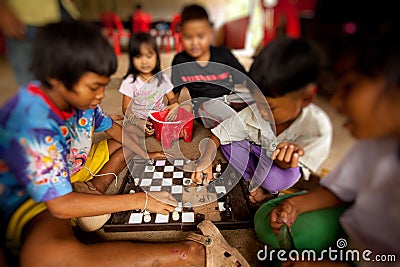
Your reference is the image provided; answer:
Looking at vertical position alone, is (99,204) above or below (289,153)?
below

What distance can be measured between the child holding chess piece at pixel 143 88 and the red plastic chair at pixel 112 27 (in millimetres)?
105

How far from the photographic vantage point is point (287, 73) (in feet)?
1.49

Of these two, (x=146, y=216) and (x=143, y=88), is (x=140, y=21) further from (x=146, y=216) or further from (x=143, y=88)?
(x=146, y=216)

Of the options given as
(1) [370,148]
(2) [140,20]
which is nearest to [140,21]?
(2) [140,20]

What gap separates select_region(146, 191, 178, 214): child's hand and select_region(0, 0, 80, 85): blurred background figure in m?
0.46

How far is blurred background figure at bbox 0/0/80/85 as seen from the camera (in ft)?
1.54

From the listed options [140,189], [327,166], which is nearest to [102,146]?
[140,189]

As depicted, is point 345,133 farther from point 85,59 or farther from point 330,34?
point 85,59

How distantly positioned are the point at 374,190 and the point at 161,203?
0.55m

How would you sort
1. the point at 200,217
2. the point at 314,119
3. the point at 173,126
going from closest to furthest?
the point at 314,119
the point at 173,126
the point at 200,217

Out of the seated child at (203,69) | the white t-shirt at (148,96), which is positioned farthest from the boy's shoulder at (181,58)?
the white t-shirt at (148,96)

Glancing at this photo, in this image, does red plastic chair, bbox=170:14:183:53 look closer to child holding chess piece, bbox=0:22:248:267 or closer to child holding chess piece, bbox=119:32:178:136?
child holding chess piece, bbox=119:32:178:136

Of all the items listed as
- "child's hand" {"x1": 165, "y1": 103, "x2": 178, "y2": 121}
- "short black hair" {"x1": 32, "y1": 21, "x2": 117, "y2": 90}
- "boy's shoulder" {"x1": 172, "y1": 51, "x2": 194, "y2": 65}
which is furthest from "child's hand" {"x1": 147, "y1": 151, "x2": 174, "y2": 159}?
"short black hair" {"x1": 32, "y1": 21, "x2": 117, "y2": 90}

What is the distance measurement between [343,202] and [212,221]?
0.40 meters
